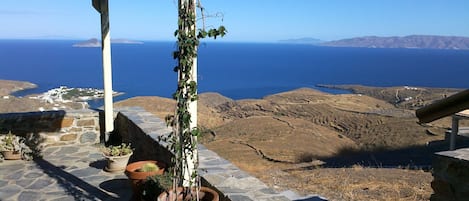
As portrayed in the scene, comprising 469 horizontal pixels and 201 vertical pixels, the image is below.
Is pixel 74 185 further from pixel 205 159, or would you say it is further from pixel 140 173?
pixel 205 159

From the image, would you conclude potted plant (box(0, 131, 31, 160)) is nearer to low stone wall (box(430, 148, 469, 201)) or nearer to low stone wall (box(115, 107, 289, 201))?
low stone wall (box(115, 107, 289, 201))

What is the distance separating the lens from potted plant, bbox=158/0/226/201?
9.57 ft

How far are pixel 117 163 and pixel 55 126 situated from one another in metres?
1.89

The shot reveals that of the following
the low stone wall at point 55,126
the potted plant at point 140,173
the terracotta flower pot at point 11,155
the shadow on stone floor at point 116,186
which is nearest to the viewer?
the potted plant at point 140,173

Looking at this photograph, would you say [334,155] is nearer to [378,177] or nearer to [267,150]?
[267,150]

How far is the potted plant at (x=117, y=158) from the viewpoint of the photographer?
5125 mm

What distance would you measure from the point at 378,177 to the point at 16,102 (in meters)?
18.5

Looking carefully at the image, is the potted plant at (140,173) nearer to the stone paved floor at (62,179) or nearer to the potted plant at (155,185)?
the potted plant at (155,185)

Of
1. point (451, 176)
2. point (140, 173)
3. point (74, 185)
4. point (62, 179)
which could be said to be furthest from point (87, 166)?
point (451, 176)

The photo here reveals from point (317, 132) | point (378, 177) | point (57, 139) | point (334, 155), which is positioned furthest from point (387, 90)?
point (57, 139)

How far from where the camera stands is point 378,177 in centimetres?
721

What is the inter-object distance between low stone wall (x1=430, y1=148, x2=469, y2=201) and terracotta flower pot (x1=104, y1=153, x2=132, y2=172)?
365 cm

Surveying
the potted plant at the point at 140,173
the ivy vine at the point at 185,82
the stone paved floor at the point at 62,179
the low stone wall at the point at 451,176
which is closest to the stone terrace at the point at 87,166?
the stone paved floor at the point at 62,179

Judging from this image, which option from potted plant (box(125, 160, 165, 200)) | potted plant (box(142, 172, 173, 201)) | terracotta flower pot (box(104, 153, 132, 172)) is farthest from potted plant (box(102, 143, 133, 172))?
potted plant (box(142, 172, 173, 201))
